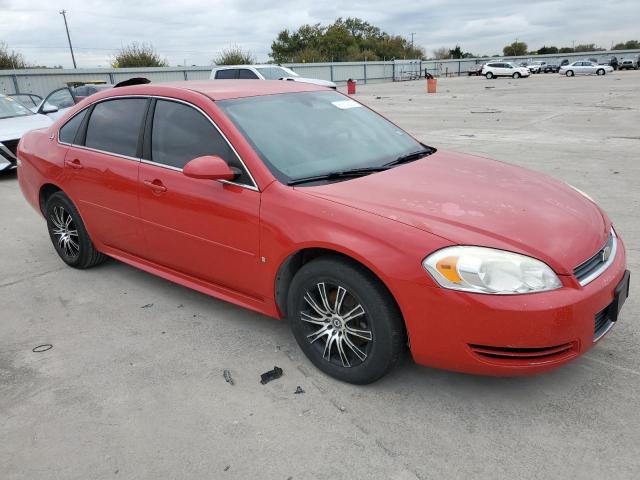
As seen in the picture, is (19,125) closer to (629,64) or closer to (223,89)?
(223,89)

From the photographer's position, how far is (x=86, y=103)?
177 inches

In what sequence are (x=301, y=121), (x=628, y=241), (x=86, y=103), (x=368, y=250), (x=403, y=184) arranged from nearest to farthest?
(x=368, y=250), (x=403, y=184), (x=301, y=121), (x=86, y=103), (x=628, y=241)

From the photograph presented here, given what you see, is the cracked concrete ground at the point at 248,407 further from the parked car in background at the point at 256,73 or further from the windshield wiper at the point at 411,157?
the parked car in background at the point at 256,73

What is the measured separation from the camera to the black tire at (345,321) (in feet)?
8.68

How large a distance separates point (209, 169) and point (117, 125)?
1442 mm

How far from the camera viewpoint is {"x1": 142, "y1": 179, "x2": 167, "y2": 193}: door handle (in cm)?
358

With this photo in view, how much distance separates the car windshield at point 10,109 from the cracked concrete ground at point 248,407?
7.34 m

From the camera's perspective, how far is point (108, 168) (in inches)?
158

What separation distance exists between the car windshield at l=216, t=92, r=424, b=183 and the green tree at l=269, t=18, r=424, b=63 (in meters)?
67.0

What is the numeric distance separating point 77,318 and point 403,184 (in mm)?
2561

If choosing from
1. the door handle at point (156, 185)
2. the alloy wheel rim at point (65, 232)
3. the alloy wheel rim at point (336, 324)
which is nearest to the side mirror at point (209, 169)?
the door handle at point (156, 185)

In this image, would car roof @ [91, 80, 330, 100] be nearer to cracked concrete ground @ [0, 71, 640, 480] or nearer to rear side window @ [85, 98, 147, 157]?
rear side window @ [85, 98, 147, 157]

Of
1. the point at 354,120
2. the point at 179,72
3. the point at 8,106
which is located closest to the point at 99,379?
the point at 354,120

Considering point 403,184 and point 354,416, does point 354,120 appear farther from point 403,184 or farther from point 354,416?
point 354,416
